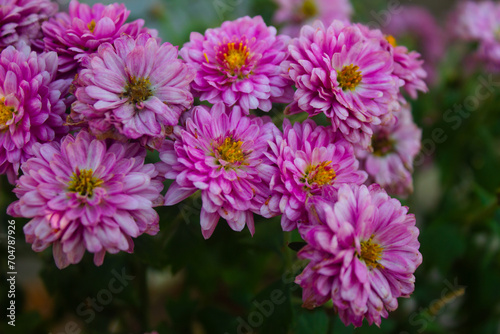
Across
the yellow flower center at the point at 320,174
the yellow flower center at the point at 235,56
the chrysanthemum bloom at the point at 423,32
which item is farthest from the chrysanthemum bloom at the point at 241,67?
the chrysanthemum bloom at the point at 423,32

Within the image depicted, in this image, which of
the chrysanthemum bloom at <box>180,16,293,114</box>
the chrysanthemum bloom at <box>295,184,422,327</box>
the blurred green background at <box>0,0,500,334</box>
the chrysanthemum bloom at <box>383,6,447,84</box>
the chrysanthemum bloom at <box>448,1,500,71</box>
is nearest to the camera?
the chrysanthemum bloom at <box>295,184,422,327</box>

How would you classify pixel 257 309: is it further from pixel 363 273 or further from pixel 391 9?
pixel 391 9

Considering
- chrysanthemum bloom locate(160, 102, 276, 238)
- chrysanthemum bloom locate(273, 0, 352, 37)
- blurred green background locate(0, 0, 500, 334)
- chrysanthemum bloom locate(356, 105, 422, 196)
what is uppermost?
chrysanthemum bloom locate(273, 0, 352, 37)

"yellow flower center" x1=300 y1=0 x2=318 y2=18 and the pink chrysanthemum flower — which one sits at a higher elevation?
the pink chrysanthemum flower

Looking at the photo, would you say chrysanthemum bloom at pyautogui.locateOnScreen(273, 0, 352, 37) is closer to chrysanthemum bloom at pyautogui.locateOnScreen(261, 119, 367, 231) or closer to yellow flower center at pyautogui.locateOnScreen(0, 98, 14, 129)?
chrysanthemum bloom at pyautogui.locateOnScreen(261, 119, 367, 231)

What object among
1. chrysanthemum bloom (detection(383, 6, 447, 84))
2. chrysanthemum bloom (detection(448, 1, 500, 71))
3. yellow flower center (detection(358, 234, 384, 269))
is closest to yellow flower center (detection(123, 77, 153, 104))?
yellow flower center (detection(358, 234, 384, 269))

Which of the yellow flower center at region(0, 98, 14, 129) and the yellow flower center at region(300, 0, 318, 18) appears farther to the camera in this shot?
the yellow flower center at region(300, 0, 318, 18)

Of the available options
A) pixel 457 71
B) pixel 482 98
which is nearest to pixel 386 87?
pixel 482 98

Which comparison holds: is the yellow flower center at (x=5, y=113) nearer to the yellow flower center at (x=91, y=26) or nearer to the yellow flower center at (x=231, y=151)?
the yellow flower center at (x=91, y=26)
